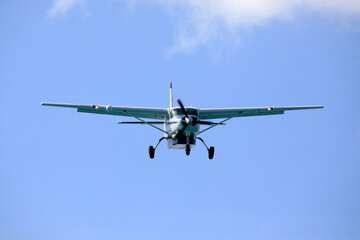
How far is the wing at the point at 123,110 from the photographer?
30.6 m

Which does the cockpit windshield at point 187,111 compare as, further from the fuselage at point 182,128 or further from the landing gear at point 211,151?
the landing gear at point 211,151

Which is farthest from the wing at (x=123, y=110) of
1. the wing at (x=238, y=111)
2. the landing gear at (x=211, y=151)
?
the landing gear at (x=211, y=151)

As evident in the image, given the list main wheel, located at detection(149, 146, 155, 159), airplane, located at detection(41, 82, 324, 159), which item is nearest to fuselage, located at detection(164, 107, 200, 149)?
airplane, located at detection(41, 82, 324, 159)

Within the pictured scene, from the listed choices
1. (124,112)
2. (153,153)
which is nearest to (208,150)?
(153,153)

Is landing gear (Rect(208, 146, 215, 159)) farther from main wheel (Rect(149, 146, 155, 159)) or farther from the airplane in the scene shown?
main wheel (Rect(149, 146, 155, 159))

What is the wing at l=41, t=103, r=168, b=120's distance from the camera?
1203 inches

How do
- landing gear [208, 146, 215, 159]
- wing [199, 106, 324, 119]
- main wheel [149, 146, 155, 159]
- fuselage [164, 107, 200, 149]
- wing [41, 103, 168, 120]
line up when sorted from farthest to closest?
wing [199, 106, 324, 119], main wheel [149, 146, 155, 159], landing gear [208, 146, 215, 159], wing [41, 103, 168, 120], fuselage [164, 107, 200, 149]

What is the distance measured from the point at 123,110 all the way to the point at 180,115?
418cm

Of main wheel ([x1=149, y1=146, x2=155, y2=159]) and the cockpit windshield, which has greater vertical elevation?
the cockpit windshield

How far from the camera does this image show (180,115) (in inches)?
1139

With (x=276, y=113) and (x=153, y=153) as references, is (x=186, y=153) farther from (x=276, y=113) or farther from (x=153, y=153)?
(x=276, y=113)

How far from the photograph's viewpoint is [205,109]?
3197cm

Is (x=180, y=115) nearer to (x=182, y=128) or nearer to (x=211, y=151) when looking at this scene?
(x=182, y=128)

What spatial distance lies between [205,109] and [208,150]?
2.52 meters
